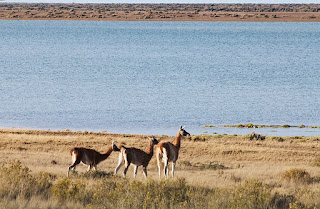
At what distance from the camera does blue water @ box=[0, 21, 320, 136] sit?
38344mm

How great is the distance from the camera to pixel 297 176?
688 inches

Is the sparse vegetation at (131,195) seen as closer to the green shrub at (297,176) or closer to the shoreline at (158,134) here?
the green shrub at (297,176)

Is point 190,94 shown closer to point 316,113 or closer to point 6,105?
point 316,113

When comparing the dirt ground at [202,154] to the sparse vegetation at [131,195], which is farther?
the dirt ground at [202,154]

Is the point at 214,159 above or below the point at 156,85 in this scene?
below

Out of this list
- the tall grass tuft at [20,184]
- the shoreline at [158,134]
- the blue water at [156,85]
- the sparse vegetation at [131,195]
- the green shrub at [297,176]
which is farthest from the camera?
the blue water at [156,85]

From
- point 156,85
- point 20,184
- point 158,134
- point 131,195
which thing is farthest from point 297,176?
point 156,85

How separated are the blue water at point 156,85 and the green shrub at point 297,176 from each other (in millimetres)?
15552

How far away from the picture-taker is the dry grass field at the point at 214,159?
16391 mm

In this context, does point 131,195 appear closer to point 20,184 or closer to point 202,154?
point 20,184

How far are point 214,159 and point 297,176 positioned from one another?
6.48m

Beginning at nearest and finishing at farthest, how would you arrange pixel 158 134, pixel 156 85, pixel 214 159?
pixel 214 159, pixel 158 134, pixel 156 85

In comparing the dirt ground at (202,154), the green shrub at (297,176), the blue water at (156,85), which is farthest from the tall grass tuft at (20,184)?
the blue water at (156,85)

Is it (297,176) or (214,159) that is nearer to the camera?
(297,176)
